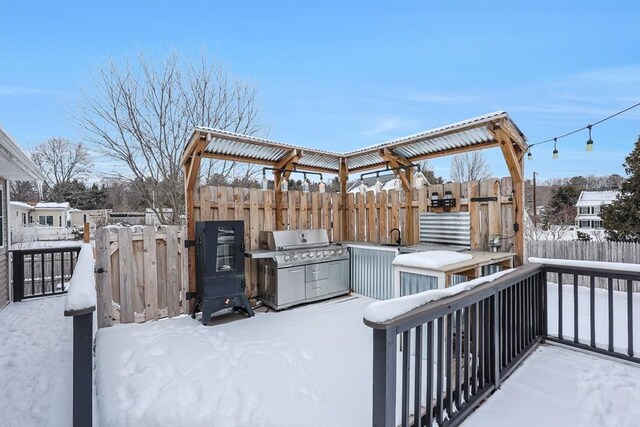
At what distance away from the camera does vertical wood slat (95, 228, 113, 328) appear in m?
3.99

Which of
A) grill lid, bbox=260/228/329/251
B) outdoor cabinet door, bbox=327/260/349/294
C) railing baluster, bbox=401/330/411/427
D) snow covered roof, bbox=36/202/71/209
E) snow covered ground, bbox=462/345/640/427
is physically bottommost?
snow covered ground, bbox=462/345/640/427

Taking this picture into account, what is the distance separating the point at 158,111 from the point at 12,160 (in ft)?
14.2

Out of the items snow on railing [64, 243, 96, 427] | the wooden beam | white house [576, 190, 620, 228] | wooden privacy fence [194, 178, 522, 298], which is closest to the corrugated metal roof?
the wooden beam

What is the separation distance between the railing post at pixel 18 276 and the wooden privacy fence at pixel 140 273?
3.17 m

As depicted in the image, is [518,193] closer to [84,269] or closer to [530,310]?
[530,310]

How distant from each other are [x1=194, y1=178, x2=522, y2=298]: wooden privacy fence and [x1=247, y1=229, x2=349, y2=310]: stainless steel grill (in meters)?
0.39

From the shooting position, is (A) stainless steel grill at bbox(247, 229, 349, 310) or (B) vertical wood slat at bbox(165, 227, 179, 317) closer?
(B) vertical wood slat at bbox(165, 227, 179, 317)

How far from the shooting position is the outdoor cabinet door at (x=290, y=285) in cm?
467

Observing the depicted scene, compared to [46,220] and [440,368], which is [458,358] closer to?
[440,368]

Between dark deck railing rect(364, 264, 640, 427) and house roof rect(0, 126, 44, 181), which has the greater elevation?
house roof rect(0, 126, 44, 181)

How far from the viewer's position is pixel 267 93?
905 cm

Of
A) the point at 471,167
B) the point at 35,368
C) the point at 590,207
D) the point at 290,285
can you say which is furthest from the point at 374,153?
the point at 590,207

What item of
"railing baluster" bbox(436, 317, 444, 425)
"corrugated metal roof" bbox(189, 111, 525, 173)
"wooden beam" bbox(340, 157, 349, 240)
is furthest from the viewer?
"wooden beam" bbox(340, 157, 349, 240)

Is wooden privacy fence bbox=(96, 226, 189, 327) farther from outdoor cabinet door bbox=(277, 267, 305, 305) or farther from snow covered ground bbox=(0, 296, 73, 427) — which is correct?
outdoor cabinet door bbox=(277, 267, 305, 305)
